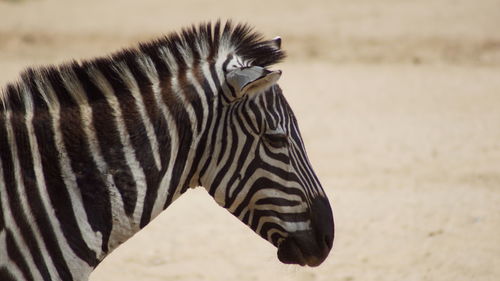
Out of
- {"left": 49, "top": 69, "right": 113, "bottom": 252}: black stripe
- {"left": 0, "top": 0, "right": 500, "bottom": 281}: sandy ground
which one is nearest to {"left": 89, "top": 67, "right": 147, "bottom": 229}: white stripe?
{"left": 49, "top": 69, "right": 113, "bottom": 252}: black stripe

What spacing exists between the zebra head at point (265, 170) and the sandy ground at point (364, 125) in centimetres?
249

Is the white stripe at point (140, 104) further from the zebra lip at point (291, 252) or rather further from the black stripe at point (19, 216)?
the zebra lip at point (291, 252)

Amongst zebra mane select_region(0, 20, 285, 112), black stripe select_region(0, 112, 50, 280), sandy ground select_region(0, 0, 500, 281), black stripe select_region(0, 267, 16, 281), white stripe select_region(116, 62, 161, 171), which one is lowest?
sandy ground select_region(0, 0, 500, 281)

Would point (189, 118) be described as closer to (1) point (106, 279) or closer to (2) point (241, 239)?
(1) point (106, 279)

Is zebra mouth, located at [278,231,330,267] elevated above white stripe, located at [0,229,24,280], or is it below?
below

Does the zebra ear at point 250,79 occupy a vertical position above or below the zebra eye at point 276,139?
above

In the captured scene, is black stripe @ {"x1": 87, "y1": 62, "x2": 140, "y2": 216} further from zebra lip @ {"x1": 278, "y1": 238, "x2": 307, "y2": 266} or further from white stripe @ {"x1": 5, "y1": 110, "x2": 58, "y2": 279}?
zebra lip @ {"x1": 278, "y1": 238, "x2": 307, "y2": 266}

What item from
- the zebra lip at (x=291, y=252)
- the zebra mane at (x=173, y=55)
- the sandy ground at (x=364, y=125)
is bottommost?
the sandy ground at (x=364, y=125)

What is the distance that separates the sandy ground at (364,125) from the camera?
614cm

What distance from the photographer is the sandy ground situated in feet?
20.1

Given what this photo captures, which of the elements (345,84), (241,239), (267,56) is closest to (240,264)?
(241,239)

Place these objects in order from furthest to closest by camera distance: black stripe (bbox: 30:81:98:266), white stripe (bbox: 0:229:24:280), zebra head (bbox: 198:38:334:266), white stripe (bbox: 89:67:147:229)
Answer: zebra head (bbox: 198:38:334:266)
white stripe (bbox: 89:67:147:229)
black stripe (bbox: 30:81:98:266)
white stripe (bbox: 0:229:24:280)

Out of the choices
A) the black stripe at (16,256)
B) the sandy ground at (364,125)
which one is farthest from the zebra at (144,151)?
the sandy ground at (364,125)

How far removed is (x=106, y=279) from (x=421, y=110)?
6.18 meters
